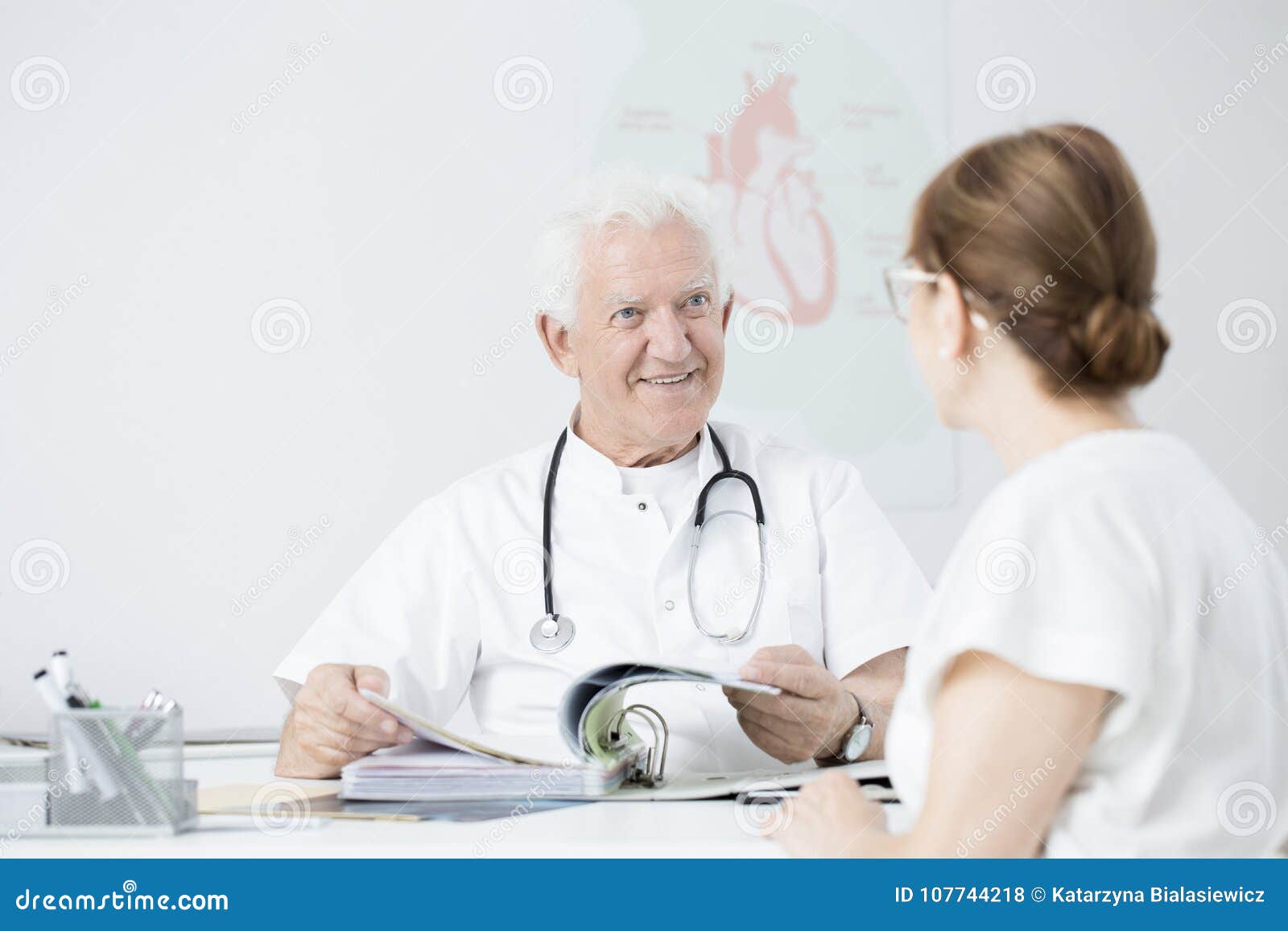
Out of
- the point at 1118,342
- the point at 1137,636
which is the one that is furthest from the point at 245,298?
the point at 1137,636

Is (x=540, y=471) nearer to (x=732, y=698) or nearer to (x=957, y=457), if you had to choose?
(x=732, y=698)

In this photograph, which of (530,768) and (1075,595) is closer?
(1075,595)

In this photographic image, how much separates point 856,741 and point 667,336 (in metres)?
0.74

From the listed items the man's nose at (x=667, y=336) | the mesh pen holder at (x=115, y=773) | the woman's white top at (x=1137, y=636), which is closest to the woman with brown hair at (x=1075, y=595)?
Result: the woman's white top at (x=1137, y=636)

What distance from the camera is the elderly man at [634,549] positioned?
5.80 ft

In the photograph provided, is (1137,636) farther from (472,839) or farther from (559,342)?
(559,342)

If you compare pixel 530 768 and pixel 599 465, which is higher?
pixel 599 465

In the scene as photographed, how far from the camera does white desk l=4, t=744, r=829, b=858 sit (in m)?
0.99

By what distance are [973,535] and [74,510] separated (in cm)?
254

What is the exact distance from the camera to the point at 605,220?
1941 mm

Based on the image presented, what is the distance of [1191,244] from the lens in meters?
3.40

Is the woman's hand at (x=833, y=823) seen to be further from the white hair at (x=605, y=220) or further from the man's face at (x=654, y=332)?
the white hair at (x=605, y=220)

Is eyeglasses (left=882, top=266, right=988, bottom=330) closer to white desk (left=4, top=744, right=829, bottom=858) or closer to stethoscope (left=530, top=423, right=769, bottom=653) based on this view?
Result: white desk (left=4, top=744, right=829, bottom=858)

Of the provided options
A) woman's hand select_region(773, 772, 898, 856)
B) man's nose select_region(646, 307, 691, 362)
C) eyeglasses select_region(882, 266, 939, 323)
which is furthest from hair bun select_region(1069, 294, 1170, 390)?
man's nose select_region(646, 307, 691, 362)
